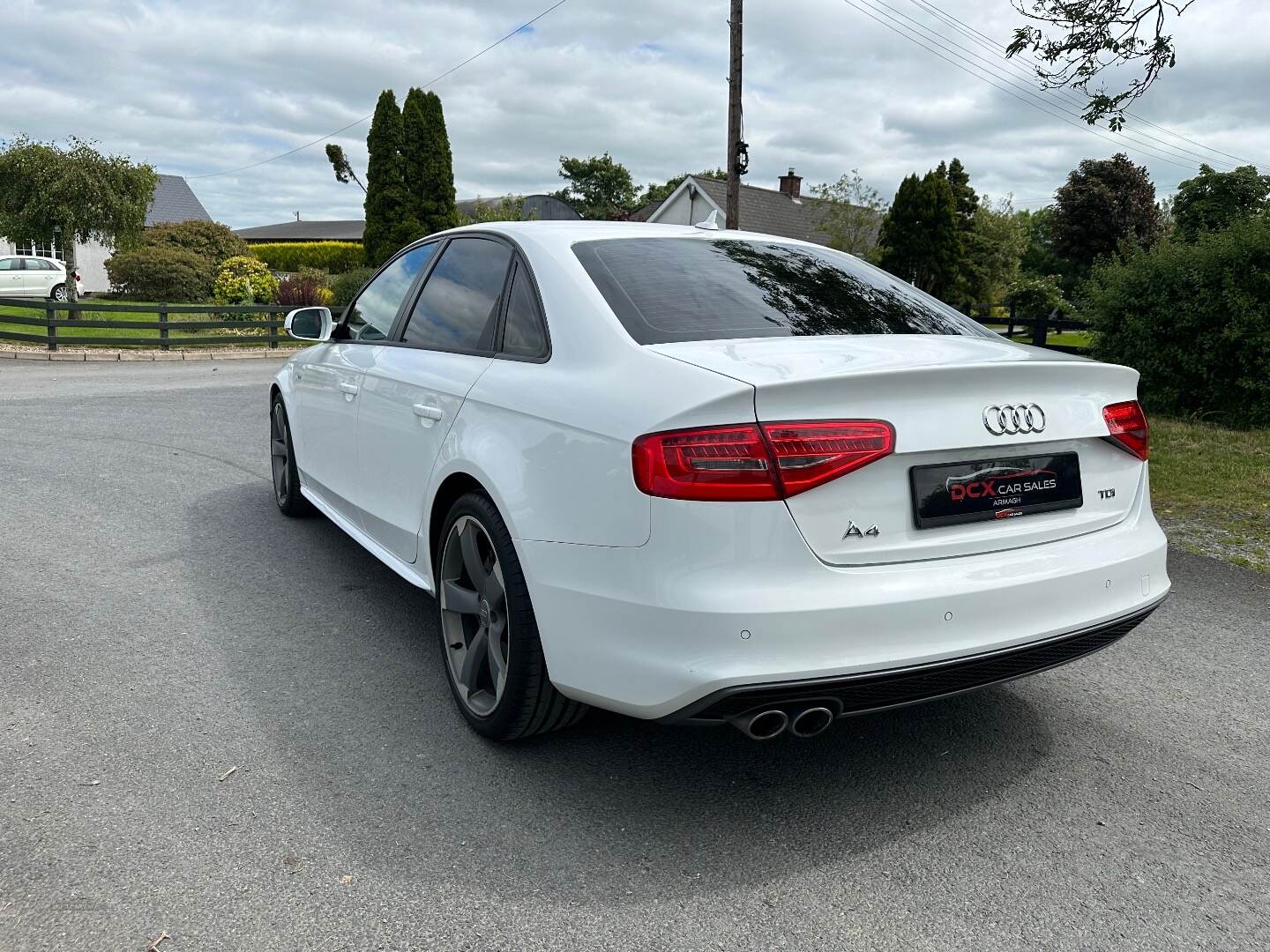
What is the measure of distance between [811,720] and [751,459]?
26.2 inches

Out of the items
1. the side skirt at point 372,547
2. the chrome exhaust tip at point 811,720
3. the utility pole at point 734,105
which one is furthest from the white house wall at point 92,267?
the chrome exhaust tip at point 811,720

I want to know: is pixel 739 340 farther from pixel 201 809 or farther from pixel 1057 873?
pixel 201 809

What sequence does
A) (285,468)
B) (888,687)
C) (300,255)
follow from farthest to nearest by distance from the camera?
1. (300,255)
2. (285,468)
3. (888,687)

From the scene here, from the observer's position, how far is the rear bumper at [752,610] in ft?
7.93

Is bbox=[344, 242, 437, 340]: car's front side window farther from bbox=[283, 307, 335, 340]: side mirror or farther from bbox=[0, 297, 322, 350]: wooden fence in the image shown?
bbox=[0, 297, 322, 350]: wooden fence

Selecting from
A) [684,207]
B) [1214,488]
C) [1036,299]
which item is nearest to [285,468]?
[1214,488]

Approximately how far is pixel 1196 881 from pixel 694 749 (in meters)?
1.42

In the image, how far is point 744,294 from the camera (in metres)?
3.32

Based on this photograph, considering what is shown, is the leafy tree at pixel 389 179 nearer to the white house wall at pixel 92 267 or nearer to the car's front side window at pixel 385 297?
the white house wall at pixel 92 267

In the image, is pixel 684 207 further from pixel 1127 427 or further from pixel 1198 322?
pixel 1127 427

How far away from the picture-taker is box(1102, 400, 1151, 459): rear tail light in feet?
9.83

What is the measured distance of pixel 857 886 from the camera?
8.27 feet

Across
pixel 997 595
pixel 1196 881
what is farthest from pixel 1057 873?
pixel 997 595

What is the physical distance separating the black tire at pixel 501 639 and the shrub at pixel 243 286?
2685cm
